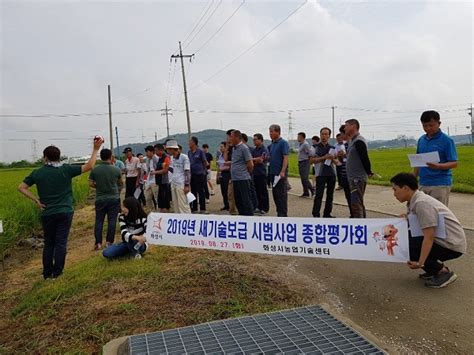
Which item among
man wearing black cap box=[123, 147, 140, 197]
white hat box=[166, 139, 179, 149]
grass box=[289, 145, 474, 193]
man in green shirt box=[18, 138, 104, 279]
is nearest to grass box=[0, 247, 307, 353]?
man in green shirt box=[18, 138, 104, 279]

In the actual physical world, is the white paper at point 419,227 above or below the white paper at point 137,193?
above

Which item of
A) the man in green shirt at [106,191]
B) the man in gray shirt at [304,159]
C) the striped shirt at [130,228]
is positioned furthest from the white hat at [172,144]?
the man in gray shirt at [304,159]

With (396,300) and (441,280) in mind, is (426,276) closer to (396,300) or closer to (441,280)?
(441,280)

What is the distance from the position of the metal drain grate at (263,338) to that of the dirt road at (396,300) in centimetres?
40

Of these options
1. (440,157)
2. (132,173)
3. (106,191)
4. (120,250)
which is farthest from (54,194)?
(132,173)

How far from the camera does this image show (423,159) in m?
4.50

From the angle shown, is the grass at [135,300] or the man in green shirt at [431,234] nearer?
the grass at [135,300]

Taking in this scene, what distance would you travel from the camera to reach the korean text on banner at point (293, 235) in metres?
3.89

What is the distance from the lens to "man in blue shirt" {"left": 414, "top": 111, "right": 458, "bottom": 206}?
439 centimetres

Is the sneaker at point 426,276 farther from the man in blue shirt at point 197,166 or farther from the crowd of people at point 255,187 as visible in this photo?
the man in blue shirt at point 197,166

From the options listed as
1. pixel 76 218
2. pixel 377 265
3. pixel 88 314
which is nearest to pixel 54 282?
pixel 88 314

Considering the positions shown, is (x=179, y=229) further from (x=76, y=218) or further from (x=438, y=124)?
(x=76, y=218)

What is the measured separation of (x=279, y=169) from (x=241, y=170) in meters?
0.65

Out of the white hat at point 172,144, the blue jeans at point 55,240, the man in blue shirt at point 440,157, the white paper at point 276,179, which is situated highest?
the white hat at point 172,144
